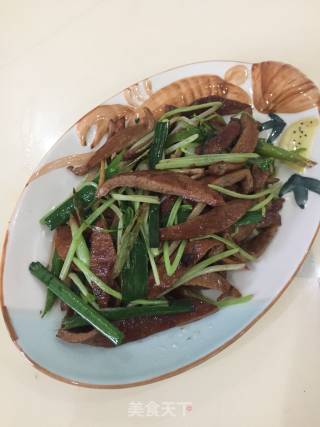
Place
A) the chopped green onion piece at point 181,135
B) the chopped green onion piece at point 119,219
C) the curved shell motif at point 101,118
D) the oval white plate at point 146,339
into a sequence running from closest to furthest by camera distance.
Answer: the oval white plate at point 146,339, the chopped green onion piece at point 119,219, the chopped green onion piece at point 181,135, the curved shell motif at point 101,118

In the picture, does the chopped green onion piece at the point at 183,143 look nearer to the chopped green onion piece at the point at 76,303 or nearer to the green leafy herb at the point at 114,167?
the green leafy herb at the point at 114,167

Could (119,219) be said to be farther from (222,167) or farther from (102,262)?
(222,167)

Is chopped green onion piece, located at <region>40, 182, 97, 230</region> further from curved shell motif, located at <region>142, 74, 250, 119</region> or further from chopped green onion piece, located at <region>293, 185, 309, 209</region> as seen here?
chopped green onion piece, located at <region>293, 185, 309, 209</region>

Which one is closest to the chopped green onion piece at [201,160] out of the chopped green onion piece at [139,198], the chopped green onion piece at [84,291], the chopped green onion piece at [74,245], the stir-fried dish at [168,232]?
the stir-fried dish at [168,232]

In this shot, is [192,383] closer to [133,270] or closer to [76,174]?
[133,270]

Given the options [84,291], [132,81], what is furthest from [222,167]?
[132,81]

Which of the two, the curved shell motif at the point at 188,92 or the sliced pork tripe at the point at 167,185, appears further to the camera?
the curved shell motif at the point at 188,92
